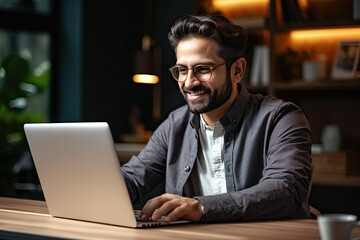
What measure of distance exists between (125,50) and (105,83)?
35 cm

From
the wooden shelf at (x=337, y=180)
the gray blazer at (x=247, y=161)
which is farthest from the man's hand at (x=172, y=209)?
the wooden shelf at (x=337, y=180)

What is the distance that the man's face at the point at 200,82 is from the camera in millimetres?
2703

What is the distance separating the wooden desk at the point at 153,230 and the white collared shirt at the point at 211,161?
467 mm

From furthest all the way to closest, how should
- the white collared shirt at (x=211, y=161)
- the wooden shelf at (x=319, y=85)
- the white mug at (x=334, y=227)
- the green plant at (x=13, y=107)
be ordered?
the green plant at (x=13, y=107)
the wooden shelf at (x=319, y=85)
the white collared shirt at (x=211, y=161)
the white mug at (x=334, y=227)

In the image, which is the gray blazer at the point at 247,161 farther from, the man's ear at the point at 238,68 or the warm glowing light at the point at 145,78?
the warm glowing light at the point at 145,78

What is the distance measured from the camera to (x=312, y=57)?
5.55 m

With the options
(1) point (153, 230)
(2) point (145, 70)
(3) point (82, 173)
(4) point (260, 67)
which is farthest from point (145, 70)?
(1) point (153, 230)

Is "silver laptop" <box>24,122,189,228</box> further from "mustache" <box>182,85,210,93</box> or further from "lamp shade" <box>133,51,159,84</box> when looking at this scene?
"lamp shade" <box>133,51,159,84</box>

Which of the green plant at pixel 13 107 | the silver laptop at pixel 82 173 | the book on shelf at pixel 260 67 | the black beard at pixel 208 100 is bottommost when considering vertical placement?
the green plant at pixel 13 107

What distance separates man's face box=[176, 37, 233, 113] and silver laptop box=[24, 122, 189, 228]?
520 mm

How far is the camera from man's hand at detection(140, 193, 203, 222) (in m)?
2.28

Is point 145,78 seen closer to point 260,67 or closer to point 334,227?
point 260,67

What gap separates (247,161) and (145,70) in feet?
10.1

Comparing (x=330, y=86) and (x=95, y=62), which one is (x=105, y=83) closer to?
(x=95, y=62)
